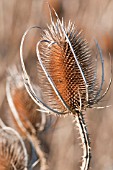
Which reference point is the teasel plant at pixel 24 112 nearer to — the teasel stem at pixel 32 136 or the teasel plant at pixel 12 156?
the teasel stem at pixel 32 136

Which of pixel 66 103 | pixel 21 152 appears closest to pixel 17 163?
pixel 21 152

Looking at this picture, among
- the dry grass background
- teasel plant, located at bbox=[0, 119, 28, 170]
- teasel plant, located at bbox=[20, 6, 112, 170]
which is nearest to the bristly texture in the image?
teasel plant, located at bbox=[0, 119, 28, 170]

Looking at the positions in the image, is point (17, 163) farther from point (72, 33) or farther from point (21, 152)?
point (72, 33)

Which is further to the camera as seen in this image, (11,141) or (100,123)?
(100,123)

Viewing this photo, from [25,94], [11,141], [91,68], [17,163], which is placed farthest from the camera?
[25,94]

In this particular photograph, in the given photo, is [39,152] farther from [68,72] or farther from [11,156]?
[68,72]

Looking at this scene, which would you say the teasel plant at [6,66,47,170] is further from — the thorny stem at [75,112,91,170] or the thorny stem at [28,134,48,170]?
the thorny stem at [75,112,91,170]

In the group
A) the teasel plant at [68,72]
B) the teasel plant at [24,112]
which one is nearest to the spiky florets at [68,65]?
the teasel plant at [68,72]
